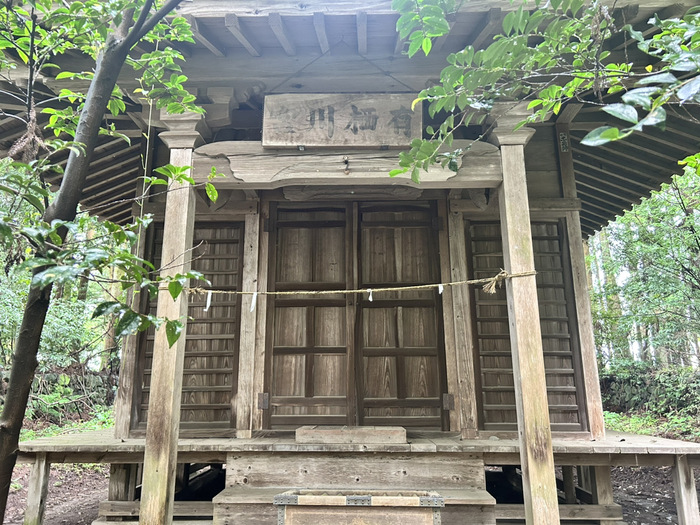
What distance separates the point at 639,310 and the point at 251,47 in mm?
9856

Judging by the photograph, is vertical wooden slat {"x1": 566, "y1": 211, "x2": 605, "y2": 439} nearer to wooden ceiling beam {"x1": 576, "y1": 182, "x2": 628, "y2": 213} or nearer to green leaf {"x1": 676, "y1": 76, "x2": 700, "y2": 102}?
wooden ceiling beam {"x1": 576, "y1": 182, "x2": 628, "y2": 213}

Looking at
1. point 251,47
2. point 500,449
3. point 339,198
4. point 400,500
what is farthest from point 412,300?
point 251,47

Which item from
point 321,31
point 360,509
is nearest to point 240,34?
point 321,31

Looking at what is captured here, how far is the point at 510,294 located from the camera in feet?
11.0

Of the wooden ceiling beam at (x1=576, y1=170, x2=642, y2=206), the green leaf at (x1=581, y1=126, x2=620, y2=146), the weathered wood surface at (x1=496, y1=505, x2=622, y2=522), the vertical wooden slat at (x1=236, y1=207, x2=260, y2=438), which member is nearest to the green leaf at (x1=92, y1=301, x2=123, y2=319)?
the green leaf at (x1=581, y1=126, x2=620, y2=146)

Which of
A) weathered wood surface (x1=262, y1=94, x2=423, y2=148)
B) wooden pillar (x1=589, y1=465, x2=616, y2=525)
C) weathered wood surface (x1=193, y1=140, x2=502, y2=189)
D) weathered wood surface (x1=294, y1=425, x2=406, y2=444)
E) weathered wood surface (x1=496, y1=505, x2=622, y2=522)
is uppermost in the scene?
weathered wood surface (x1=262, y1=94, x2=423, y2=148)

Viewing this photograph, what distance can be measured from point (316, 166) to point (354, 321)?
6.30 ft

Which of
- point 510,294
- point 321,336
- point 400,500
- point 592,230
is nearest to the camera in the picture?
point 400,500

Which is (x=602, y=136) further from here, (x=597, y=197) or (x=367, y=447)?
(x=597, y=197)

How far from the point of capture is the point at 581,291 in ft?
15.5

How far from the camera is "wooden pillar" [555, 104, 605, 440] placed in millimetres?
4484

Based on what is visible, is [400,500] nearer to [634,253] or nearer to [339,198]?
[339,198]

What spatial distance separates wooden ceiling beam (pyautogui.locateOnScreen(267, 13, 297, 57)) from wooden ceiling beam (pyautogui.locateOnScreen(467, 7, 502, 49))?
4.45 feet

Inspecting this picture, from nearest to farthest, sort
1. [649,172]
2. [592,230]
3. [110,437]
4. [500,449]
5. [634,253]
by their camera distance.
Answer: [500,449] < [110,437] < [649,172] < [592,230] < [634,253]
